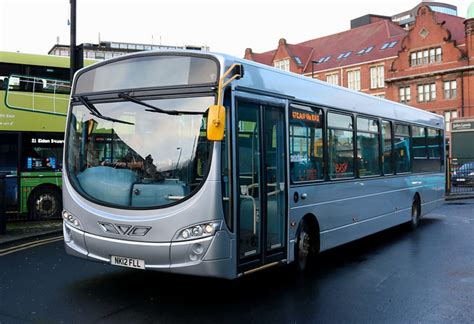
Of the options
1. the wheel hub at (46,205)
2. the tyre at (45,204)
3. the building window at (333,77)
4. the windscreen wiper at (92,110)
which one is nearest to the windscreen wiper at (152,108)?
the windscreen wiper at (92,110)

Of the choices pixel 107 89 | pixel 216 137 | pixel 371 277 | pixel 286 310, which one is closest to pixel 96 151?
pixel 107 89

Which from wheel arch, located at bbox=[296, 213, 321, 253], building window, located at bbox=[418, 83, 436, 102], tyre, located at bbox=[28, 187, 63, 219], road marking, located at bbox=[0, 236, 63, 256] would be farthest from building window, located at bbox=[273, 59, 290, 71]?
wheel arch, located at bbox=[296, 213, 321, 253]

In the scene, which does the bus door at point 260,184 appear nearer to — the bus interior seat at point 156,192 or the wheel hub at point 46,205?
the bus interior seat at point 156,192

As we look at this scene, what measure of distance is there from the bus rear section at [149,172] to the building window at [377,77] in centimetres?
6008

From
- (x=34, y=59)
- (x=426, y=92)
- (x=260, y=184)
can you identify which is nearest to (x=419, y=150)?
(x=260, y=184)

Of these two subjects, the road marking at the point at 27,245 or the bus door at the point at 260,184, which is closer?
the bus door at the point at 260,184

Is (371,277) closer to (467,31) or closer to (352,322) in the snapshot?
(352,322)

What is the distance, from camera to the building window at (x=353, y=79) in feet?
211

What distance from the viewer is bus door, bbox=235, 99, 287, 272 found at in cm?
579

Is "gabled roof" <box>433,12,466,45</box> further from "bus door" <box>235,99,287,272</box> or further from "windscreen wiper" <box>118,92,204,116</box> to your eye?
"windscreen wiper" <box>118,92,204,116</box>

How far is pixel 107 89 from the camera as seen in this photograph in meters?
6.16

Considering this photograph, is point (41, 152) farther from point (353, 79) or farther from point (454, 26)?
point (454, 26)

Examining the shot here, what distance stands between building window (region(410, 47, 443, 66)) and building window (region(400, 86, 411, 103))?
301 cm

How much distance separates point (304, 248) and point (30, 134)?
916cm
